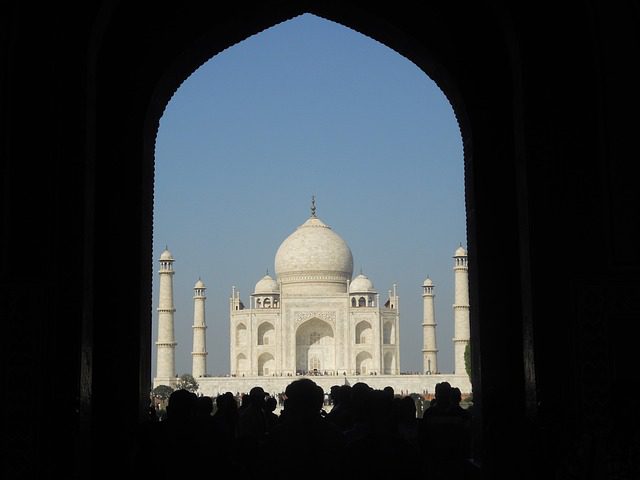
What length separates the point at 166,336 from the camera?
1703 inches

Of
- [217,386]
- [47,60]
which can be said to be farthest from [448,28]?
[217,386]

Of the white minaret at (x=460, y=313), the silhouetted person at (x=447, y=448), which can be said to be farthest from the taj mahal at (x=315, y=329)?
the silhouetted person at (x=447, y=448)

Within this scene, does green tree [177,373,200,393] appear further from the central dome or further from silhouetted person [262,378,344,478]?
silhouetted person [262,378,344,478]

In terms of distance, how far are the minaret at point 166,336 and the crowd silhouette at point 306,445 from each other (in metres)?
37.8

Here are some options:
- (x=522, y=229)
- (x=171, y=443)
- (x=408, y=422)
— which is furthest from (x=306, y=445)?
(x=408, y=422)

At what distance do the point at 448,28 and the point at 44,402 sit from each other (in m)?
3.82

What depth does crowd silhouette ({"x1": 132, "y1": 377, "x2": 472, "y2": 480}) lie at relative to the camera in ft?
12.6

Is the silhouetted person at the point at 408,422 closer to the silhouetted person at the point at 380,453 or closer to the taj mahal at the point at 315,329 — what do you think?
the silhouetted person at the point at 380,453

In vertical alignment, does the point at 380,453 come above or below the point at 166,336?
below

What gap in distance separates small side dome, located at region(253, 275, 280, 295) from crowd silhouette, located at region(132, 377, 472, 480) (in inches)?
1606

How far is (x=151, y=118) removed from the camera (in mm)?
7727

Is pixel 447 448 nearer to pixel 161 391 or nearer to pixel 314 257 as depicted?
pixel 161 391

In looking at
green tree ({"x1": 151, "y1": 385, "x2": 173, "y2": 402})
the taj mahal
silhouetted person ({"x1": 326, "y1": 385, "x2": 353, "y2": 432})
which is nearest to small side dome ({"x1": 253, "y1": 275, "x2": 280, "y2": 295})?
the taj mahal

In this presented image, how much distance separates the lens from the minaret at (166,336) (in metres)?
43.1
